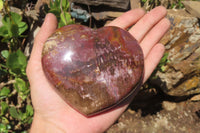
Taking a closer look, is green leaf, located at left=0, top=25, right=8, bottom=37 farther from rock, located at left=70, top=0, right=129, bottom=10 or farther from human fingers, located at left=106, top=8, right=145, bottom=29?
human fingers, located at left=106, top=8, right=145, bottom=29

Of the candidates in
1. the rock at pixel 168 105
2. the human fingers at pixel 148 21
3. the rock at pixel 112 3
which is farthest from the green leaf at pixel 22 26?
the rock at pixel 168 105

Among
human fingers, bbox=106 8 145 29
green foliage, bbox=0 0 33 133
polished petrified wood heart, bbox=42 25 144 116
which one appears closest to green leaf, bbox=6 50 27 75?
green foliage, bbox=0 0 33 133

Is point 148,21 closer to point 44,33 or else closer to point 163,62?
point 163,62

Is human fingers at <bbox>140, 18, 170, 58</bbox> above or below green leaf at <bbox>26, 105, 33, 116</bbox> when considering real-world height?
above

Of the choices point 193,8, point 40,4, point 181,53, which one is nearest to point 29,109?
point 40,4

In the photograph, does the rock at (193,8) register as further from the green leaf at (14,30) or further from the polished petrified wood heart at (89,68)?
the green leaf at (14,30)

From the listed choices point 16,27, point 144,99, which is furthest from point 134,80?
point 144,99
